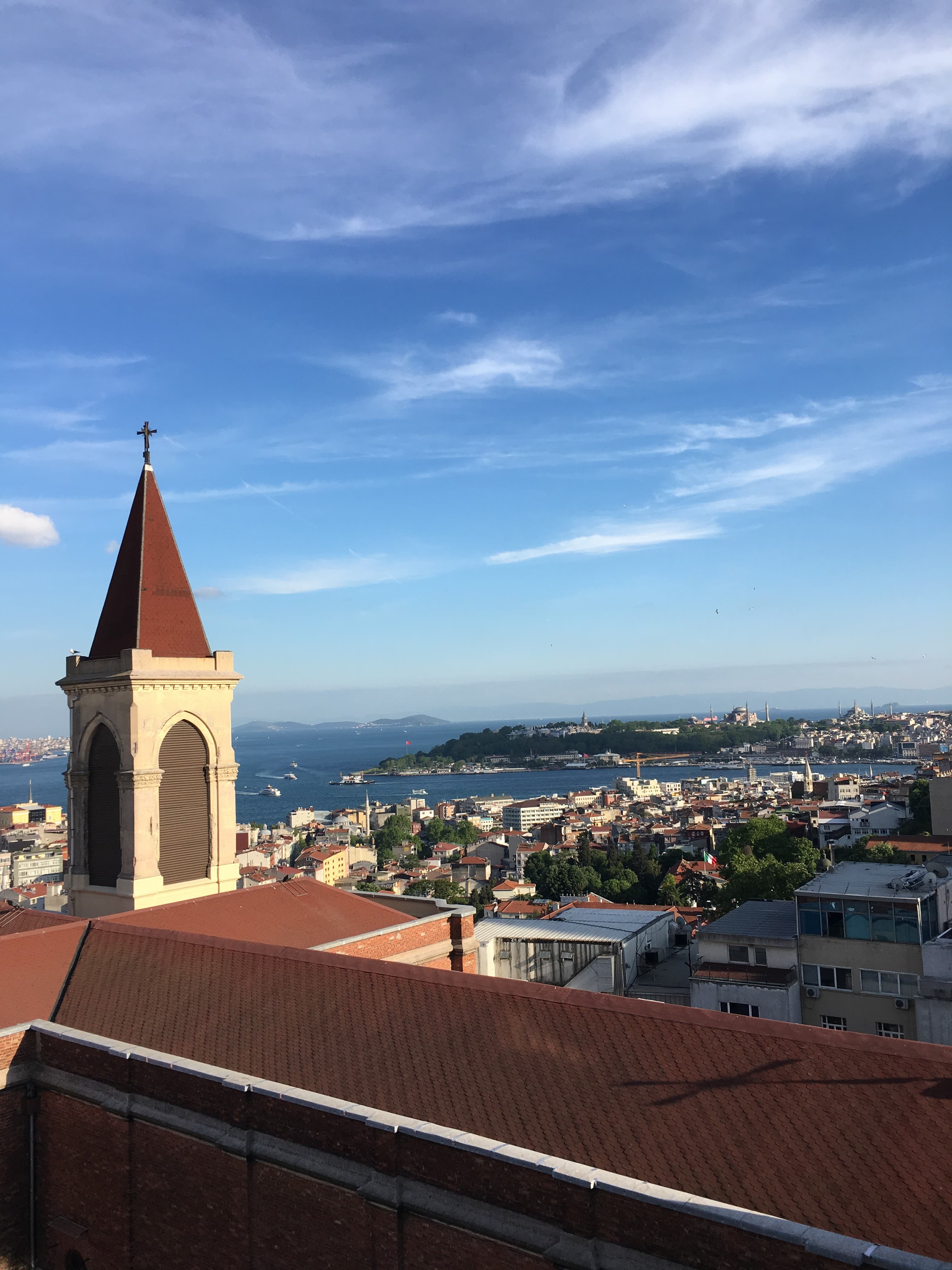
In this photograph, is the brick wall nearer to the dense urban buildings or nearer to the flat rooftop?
the dense urban buildings

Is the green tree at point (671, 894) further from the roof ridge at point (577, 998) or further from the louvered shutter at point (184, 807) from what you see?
the roof ridge at point (577, 998)

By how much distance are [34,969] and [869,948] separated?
21.4 m

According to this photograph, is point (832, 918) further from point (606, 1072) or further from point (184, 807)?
point (606, 1072)

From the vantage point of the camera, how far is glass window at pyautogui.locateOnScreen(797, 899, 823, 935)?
85.7ft

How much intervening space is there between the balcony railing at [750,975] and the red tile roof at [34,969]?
62.4 ft

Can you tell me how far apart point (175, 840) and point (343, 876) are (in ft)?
313

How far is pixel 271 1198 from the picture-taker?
31.2 ft

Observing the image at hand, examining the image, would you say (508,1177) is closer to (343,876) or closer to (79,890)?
(79,890)

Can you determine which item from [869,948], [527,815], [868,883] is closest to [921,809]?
[868,883]

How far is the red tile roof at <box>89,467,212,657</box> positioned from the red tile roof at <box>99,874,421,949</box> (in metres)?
4.92

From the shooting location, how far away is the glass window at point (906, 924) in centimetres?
2438

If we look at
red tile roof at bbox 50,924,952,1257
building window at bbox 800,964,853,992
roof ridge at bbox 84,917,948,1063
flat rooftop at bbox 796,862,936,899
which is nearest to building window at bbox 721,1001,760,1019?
building window at bbox 800,964,853,992

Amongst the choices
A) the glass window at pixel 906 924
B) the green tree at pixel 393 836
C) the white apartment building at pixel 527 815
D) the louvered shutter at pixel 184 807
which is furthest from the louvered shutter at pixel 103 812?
the white apartment building at pixel 527 815

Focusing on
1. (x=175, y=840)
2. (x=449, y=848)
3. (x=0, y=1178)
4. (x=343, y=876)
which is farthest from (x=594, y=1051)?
(x=449, y=848)
